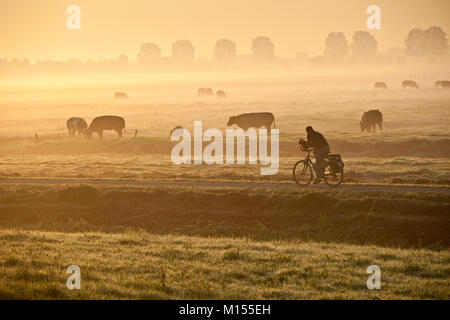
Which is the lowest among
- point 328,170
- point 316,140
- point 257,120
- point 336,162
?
point 328,170

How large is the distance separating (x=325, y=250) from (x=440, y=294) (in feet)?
14.5

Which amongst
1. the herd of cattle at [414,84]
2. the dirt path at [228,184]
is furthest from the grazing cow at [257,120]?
the herd of cattle at [414,84]

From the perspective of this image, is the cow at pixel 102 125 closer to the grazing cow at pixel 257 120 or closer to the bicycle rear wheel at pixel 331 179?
the grazing cow at pixel 257 120

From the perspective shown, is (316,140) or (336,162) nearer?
(316,140)

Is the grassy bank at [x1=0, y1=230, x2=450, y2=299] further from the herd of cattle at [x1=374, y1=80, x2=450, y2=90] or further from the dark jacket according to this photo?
the herd of cattle at [x1=374, y1=80, x2=450, y2=90]

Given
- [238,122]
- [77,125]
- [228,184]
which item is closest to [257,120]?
[238,122]

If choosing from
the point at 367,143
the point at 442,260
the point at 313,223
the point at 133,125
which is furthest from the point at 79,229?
the point at 133,125

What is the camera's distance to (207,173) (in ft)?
96.0

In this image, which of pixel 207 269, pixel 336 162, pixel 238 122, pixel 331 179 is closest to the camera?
pixel 207 269

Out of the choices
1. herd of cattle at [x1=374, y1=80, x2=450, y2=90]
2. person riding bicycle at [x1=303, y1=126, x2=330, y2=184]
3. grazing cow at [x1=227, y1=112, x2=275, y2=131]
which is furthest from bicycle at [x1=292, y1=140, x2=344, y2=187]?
herd of cattle at [x1=374, y1=80, x2=450, y2=90]

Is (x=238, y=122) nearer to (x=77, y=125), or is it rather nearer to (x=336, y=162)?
(x=77, y=125)

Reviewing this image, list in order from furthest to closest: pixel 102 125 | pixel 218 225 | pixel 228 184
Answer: pixel 102 125 < pixel 228 184 < pixel 218 225

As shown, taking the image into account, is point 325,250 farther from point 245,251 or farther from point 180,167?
point 180,167

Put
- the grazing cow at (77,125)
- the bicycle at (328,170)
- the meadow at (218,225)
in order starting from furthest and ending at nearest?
the grazing cow at (77,125), the bicycle at (328,170), the meadow at (218,225)
